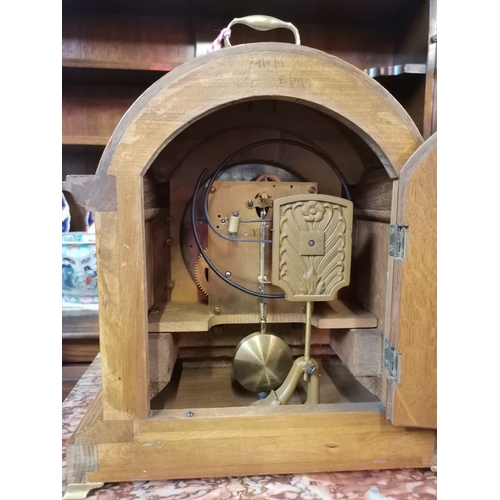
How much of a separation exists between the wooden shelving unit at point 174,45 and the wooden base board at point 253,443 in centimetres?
Answer: 62

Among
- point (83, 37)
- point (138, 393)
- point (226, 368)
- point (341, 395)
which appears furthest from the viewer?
point (83, 37)

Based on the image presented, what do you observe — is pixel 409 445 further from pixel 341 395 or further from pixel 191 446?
pixel 191 446

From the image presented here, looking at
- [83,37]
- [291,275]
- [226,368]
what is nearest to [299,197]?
[291,275]

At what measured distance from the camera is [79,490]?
0.64 meters

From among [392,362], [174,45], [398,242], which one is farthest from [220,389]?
[174,45]

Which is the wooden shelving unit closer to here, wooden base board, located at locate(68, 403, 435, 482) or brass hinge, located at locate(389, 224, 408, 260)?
brass hinge, located at locate(389, 224, 408, 260)

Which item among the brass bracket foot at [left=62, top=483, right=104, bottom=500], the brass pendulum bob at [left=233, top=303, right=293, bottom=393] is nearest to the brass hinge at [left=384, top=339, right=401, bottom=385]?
the brass pendulum bob at [left=233, top=303, right=293, bottom=393]

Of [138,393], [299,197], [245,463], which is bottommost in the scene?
[245,463]

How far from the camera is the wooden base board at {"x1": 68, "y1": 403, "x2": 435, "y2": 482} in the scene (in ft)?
2.16

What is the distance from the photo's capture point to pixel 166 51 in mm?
1152

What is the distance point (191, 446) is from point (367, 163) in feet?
2.31

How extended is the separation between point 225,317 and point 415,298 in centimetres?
40

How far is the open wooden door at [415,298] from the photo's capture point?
24.3 inches

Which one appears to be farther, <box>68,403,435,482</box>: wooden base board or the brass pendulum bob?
the brass pendulum bob
